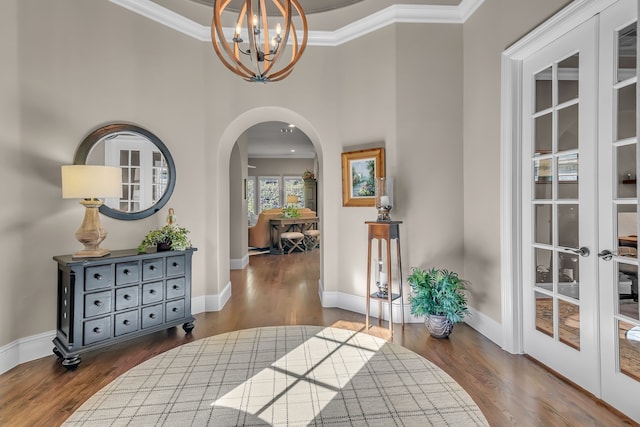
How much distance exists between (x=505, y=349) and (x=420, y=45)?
3.06 m

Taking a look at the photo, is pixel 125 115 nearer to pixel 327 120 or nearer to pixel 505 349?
pixel 327 120

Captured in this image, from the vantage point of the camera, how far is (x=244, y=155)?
6.92 metres

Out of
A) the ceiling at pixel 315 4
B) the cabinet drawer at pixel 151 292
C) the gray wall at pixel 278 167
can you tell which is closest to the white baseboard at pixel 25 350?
the cabinet drawer at pixel 151 292

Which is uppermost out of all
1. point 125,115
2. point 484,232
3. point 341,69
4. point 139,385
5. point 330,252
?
point 341,69

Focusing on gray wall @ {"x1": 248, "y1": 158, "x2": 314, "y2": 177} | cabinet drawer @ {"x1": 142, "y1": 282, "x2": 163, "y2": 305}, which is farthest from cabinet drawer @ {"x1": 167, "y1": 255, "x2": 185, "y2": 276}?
gray wall @ {"x1": 248, "y1": 158, "x2": 314, "y2": 177}

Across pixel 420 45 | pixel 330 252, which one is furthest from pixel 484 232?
pixel 420 45

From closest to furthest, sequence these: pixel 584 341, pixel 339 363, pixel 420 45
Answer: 1. pixel 584 341
2. pixel 339 363
3. pixel 420 45

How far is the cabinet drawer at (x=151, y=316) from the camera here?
119 inches

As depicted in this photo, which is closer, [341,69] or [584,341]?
[584,341]

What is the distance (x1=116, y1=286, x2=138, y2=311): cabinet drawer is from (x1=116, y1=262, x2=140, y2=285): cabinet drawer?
0.21 ft

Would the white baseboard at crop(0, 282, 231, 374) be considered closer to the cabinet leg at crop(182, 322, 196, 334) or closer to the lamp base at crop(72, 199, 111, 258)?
the lamp base at crop(72, 199, 111, 258)

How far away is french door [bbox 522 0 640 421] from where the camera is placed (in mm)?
1979

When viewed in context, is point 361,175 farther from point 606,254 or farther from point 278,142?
point 278,142

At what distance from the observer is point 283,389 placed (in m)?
2.31
